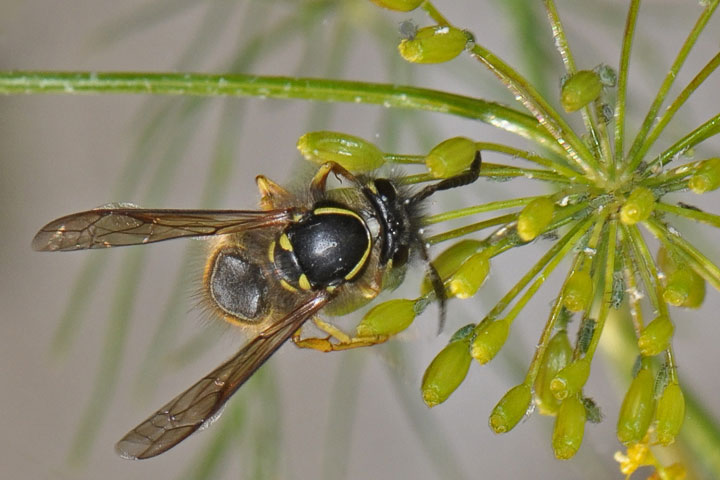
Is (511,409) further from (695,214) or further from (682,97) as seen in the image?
(682,97)

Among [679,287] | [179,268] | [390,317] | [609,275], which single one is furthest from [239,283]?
[179,268]

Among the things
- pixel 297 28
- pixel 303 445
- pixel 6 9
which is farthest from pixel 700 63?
pixel 6 9

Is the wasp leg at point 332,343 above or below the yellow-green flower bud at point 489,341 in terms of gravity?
above

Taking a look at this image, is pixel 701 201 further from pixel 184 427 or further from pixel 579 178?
pixel 184 427

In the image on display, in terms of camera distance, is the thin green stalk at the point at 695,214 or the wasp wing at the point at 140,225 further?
the wasp wing at the point at 140,225

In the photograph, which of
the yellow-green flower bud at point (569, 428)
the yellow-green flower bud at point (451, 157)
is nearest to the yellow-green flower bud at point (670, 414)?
the yellow-green flower bud at point (569, 428)

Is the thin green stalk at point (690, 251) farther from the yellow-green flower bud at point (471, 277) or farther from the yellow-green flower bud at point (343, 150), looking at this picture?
the yellow-green flower bud at point (343, 150)
